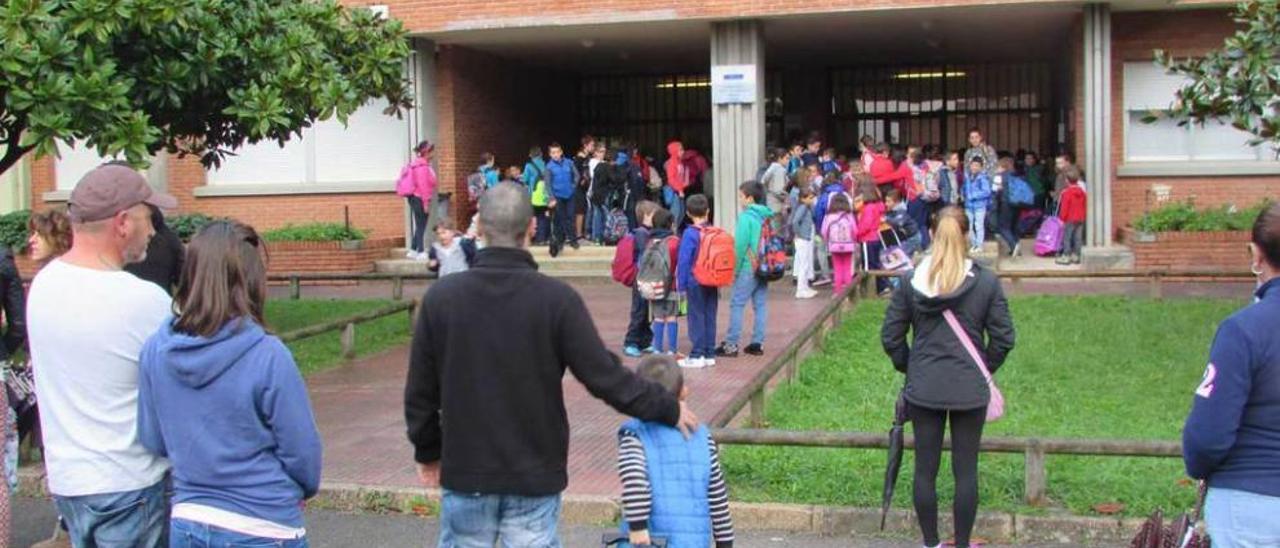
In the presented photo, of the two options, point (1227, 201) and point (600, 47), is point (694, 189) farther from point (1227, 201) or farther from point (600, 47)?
point (1227, 201)

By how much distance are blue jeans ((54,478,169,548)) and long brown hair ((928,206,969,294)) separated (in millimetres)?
3450

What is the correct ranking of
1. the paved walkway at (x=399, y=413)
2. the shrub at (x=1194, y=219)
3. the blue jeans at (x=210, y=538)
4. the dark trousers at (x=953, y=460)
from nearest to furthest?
the blue jeans at (x=210, y=538) < the dark trousers at (x=953, y=460) < the paved walkway at (x=399, y=413) < the shrub at (x=1194, y=219)

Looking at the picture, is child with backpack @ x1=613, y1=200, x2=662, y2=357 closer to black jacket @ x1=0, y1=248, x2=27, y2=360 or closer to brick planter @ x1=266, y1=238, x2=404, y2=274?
black jacket @ x1=0, y1=248, x2=27, y2=360

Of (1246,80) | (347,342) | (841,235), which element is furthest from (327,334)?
(1246,80)

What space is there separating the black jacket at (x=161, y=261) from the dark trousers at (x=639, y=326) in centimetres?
499

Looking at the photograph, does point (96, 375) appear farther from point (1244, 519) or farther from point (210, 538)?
point (1244, 519)

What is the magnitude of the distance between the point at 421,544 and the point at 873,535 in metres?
2.37

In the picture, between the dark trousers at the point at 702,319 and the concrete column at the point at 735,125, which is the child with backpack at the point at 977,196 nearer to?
the concrete column at the point at 735,125

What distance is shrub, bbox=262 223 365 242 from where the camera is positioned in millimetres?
20234

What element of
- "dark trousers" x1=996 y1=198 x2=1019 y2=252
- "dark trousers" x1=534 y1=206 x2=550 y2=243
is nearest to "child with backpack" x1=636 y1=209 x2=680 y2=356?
"dark trousers" x1=534 y1=206 x2=550 y2=243

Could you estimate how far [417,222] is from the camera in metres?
20.1

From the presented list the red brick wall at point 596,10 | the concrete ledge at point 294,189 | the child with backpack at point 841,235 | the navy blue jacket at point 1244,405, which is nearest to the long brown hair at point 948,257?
the navy blue jacket at point 1244,405

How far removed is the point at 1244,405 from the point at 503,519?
219 centimetres

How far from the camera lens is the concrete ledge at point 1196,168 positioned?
19.0m
